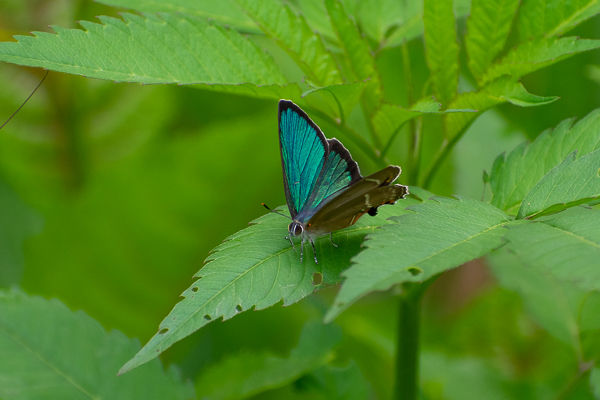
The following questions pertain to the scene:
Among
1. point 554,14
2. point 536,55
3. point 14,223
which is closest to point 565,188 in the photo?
point 536,55

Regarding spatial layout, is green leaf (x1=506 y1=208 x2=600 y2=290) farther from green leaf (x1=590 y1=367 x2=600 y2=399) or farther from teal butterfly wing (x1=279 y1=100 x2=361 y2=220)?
green leaf (x1=590 y1=367 x2=600 y2=399)

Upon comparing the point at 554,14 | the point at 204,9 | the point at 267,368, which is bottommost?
the point at 267,368

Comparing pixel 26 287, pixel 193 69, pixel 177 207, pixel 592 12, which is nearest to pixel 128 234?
pixel 177 207

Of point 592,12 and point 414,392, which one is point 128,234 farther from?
point 592,12

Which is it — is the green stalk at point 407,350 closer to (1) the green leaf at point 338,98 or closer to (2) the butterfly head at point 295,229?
(2) the butterfly head at point 295,229

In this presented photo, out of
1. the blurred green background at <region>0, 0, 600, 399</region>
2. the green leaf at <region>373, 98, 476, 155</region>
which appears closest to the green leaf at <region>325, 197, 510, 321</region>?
the green leaf at <region>373, 98, 476, 155</region>

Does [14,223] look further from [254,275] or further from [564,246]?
[564,246]
